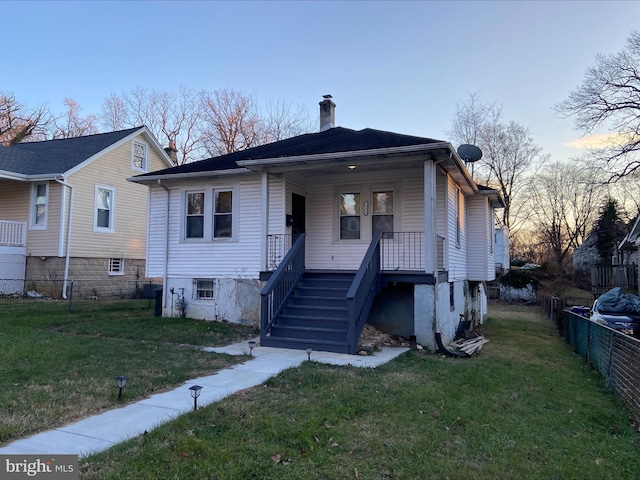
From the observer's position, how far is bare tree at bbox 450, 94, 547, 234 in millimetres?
32688

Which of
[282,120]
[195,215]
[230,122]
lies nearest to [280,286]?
[195,215]

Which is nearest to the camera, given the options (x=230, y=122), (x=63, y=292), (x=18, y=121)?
(x=63, y=292)

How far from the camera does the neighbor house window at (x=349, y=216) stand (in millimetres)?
11016

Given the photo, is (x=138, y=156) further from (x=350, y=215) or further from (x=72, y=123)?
(x=72, y=123)

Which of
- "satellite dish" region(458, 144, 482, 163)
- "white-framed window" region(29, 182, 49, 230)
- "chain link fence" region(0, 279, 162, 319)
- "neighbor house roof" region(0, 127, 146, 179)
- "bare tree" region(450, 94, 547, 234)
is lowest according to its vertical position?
"chain link fence" region(0, 279, 162, 319)

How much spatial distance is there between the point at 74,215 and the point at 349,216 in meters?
11.2

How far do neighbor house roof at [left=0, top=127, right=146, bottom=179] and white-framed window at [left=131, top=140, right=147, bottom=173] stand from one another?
0.72 metres

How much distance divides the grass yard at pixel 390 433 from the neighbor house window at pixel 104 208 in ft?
46.2

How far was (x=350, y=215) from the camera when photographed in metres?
11.1

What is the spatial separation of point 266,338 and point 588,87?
972 inches

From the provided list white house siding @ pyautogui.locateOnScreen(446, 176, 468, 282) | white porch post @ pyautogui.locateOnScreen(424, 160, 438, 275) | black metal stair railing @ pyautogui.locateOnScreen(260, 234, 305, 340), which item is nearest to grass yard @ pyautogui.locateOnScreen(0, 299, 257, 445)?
black metal stair railing @ pyautogui.locateOnScreen(260, 234, 305, 340)

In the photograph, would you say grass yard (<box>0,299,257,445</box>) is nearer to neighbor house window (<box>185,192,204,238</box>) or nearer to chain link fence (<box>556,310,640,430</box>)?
neighbor house window (<box>185,192,204,238</box>)

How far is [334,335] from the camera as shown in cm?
789

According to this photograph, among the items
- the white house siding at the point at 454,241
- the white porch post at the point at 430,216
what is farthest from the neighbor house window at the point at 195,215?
the white house siding at the point at 454,241
